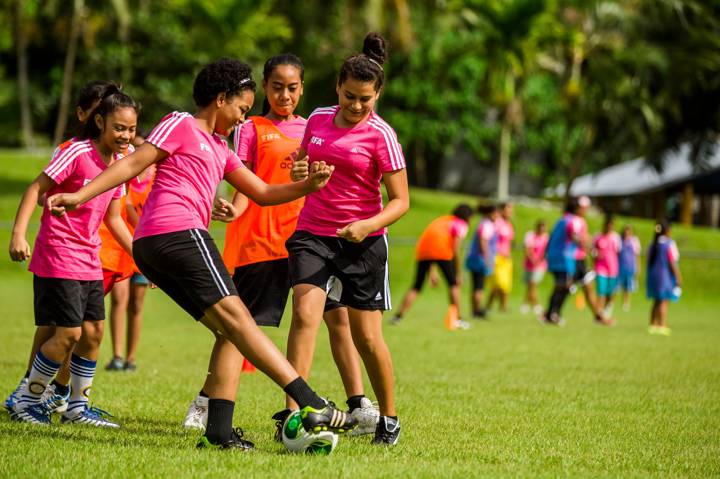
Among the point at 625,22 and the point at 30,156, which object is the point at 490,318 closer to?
the point at 625,22

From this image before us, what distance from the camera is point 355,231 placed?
5848 millimetres

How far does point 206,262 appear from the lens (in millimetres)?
5621

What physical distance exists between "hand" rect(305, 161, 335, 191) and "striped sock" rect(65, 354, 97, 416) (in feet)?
7.64

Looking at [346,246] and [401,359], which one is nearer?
[346,246]

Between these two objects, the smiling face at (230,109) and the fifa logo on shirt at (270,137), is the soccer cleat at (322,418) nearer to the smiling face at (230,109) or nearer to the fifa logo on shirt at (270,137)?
the smiling face at (230,109)

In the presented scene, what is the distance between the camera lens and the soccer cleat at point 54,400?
709 cm

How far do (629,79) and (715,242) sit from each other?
6.14 metres

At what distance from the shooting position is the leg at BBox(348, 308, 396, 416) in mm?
6254

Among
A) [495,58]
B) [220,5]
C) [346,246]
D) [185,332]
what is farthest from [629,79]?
[346,246]

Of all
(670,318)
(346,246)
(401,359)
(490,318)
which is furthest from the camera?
(670,318)

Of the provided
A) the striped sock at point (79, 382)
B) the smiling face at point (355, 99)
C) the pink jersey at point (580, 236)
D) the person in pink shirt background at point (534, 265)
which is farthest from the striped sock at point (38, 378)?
the person in pink shirt background at point (534, 265)

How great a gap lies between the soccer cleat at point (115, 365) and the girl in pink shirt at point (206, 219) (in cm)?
443

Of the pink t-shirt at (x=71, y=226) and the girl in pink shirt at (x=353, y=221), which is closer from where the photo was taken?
the girl in pink shirt at (x=353, y=221)

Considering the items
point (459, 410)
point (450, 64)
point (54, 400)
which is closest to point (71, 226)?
point (54, 400)
